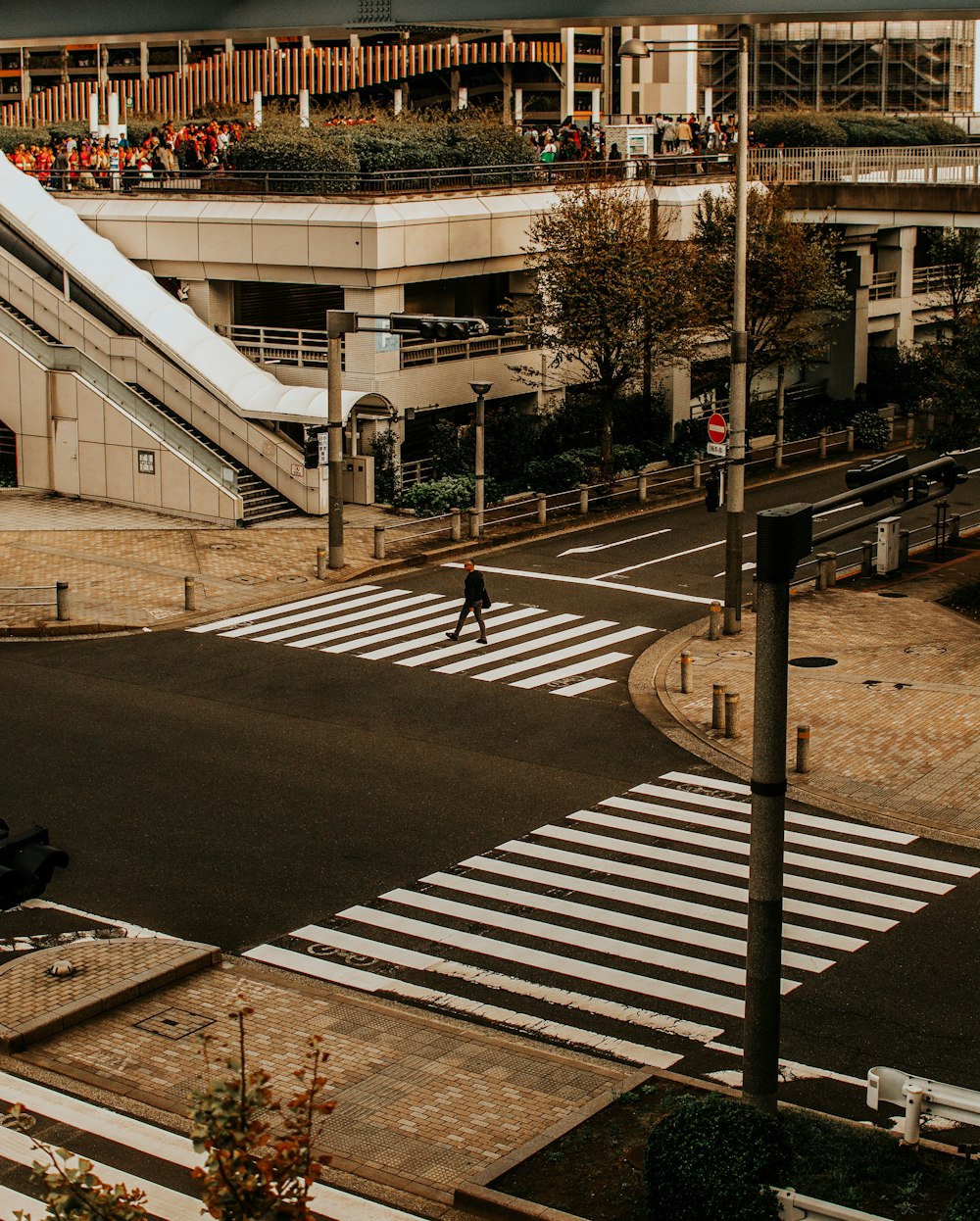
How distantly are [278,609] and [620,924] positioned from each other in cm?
1602

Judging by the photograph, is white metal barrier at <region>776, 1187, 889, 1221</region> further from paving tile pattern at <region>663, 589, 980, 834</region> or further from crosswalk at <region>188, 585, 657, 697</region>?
crosswalk at <region>188, 585, 657, 697</region>

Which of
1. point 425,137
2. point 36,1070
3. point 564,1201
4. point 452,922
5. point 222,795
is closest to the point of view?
point 564,1201

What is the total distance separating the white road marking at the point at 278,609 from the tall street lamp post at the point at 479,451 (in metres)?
4.42

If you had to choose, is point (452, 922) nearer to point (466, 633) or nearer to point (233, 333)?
point (466, 633)

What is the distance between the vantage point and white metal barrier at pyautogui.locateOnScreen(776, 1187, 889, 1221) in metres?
11.7

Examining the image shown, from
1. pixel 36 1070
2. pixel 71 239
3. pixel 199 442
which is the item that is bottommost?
pixel 36 1070

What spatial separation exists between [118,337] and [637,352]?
12311 mm

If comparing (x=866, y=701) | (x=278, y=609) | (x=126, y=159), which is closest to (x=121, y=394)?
(x=278, y=609)

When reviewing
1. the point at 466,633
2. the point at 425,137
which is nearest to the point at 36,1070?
the point at 466,633

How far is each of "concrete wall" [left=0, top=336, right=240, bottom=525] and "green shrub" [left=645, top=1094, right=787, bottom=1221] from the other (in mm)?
29628

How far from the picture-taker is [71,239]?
44969 mm

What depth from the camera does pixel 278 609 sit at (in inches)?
1337

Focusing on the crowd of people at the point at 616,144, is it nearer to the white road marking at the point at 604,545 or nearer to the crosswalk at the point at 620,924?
the white road marking at the point at 604,545

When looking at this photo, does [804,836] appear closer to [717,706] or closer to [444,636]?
[717,706]
